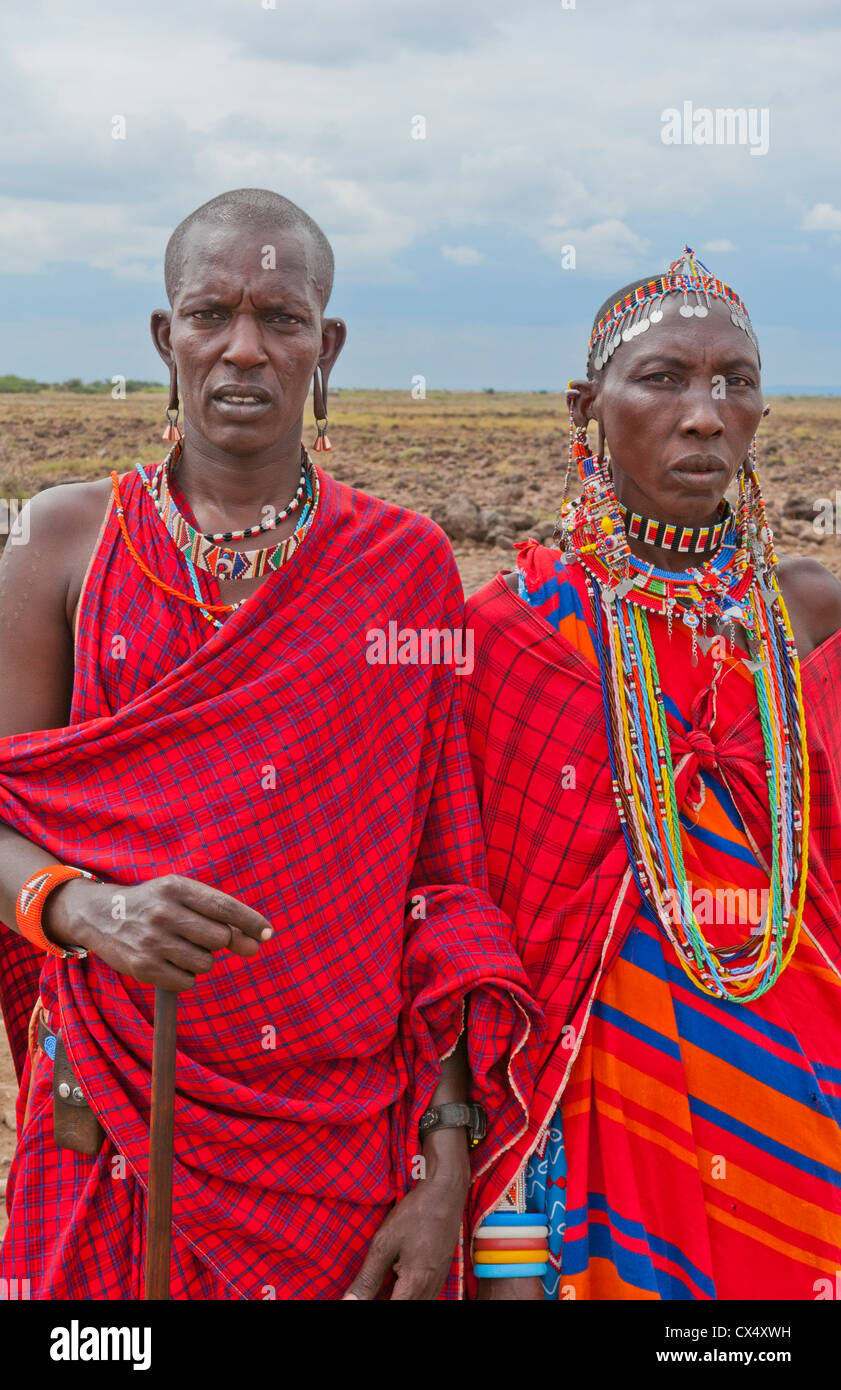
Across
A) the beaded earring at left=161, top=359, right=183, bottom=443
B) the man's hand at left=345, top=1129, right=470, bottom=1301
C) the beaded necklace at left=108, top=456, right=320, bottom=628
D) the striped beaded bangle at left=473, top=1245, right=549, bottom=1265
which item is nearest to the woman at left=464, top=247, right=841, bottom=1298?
the striped beaded bangle at left=473, top=1245, right=549, bottom=1265

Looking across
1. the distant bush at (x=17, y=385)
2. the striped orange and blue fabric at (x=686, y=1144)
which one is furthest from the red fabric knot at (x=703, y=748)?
the distant bush at (x=17, y=385)

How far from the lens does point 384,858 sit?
9.10 ft

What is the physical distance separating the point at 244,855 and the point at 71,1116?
2.02 ft

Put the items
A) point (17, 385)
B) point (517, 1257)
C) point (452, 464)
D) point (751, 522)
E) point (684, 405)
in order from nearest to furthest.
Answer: point (517, 1257) < point (684, 405) < point (751, 522) < point (452, 464) < point (17, 385)

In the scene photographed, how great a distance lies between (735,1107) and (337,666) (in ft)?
3.95

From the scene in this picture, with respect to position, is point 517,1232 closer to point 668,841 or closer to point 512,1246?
point 512,1246

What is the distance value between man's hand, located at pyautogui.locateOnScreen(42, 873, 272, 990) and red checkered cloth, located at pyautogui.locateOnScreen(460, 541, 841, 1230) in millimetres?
746

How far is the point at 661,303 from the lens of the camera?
2.95 m

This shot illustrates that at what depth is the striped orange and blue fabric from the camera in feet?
8.96

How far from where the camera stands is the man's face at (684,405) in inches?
113

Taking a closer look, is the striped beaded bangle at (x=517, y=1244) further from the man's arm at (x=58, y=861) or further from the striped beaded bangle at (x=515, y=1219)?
the man's arm at (x=58, y=861)

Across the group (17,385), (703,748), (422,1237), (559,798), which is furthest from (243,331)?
(17,385)

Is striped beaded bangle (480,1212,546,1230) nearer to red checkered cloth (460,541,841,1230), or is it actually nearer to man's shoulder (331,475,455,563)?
red checkered cloth (460,541,841,1230)
